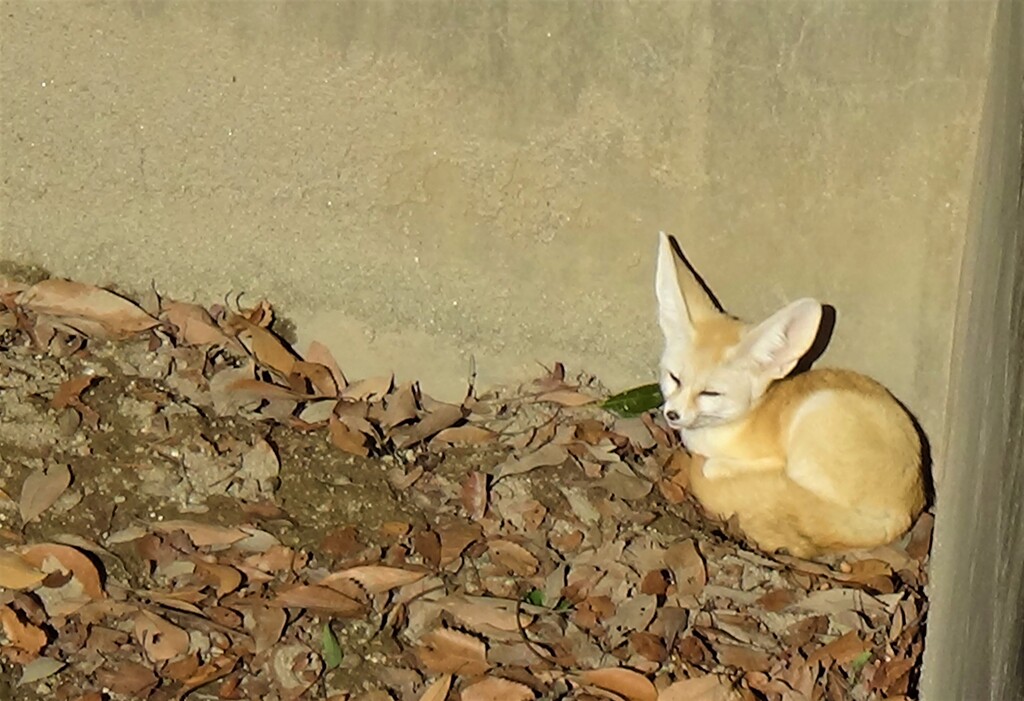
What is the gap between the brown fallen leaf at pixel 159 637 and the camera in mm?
2775

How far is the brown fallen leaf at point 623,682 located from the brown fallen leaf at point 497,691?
6.3 inches

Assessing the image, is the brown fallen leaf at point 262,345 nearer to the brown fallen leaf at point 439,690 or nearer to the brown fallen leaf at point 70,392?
the brown fallen leaf at point 70,392

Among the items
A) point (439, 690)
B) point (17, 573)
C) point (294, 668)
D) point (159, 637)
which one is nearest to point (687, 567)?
point (439, 690)

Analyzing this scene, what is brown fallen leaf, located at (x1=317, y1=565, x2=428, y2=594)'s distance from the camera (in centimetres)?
305

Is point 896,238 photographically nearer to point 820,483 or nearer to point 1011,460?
point 820,483

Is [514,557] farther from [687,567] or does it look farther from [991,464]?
[991,464]

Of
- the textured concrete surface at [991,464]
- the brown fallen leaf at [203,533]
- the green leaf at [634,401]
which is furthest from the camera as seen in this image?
the green leaf at [634,401]

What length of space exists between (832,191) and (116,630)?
2.27 meters

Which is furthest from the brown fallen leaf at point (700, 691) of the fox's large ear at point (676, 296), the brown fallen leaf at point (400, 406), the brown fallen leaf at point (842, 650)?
the brown fallen leaf at point (400, 406)

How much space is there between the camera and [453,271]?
3.79 m

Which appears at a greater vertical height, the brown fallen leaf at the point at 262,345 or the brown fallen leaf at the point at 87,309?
the brown fallen leaf at the point at 87,309

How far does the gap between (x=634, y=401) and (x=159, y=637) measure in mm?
1651

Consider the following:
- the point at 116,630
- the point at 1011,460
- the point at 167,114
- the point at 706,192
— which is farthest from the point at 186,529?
the point at 1011,460

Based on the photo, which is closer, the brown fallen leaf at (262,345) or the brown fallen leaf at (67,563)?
the brown fallen leaf at (67,563)
